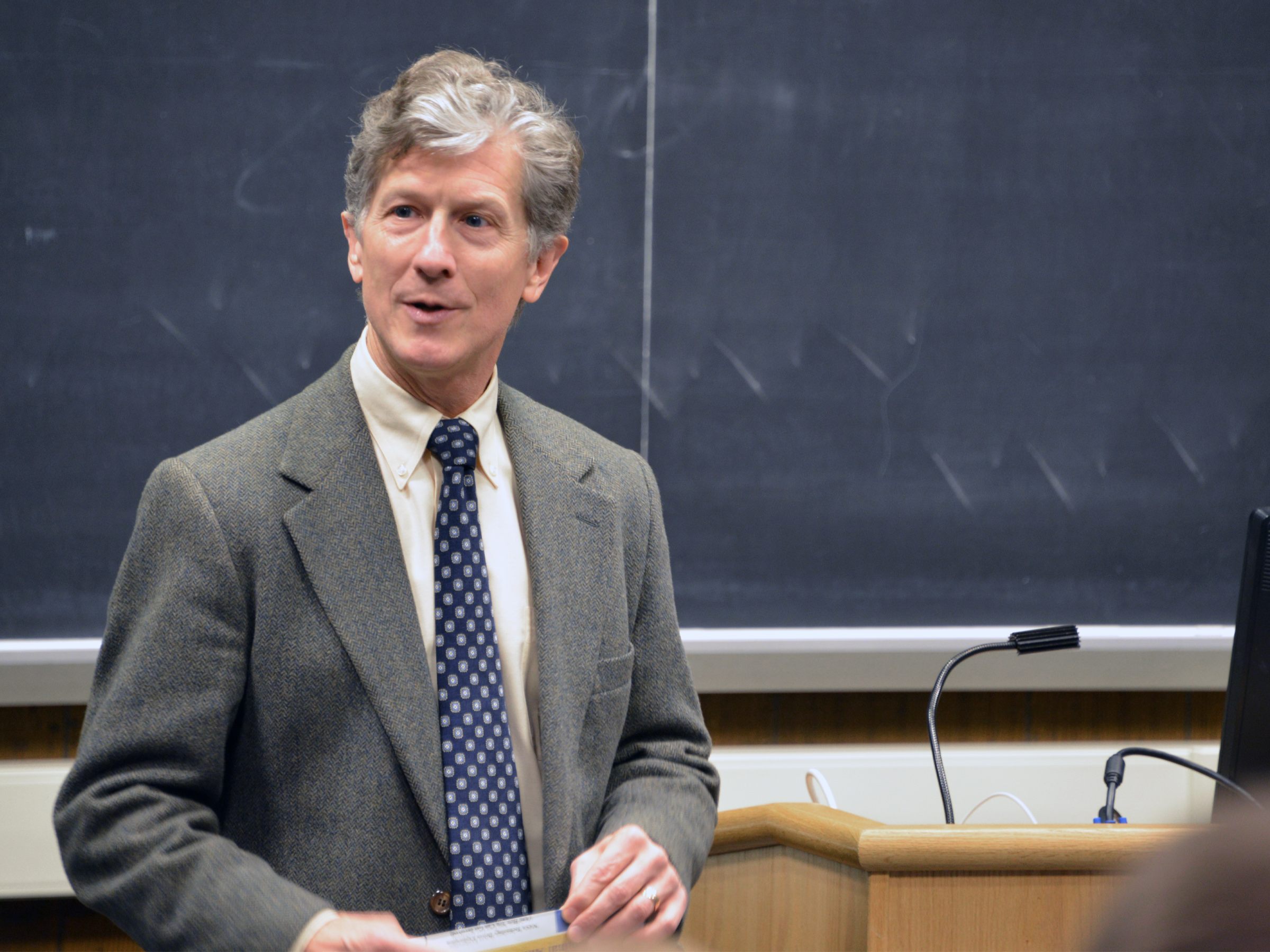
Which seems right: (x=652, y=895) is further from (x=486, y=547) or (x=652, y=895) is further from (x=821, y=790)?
(x=821, y=790)

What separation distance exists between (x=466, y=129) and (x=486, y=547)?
0.43m

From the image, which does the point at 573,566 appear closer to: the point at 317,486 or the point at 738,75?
the point at 317,486

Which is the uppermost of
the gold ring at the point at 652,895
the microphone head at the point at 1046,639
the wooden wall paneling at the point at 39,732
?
the microphone head at the point at 1046,639

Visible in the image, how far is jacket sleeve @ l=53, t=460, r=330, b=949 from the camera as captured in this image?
1.03m

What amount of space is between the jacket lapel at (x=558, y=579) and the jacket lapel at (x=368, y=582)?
0.36 feet

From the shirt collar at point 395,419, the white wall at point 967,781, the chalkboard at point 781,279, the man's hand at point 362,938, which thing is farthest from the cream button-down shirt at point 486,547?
the white wall at point 967,781

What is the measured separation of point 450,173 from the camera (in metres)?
1.21

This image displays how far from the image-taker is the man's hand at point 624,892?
1092mm

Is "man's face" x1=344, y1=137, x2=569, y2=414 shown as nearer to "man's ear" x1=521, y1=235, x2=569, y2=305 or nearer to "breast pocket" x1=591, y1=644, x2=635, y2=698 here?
"man's ear" x1=521, y1=235, x2=569, y2=305

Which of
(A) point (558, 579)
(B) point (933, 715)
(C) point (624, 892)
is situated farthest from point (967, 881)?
(A) point (558, 579)

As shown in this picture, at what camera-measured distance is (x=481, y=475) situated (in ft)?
4.24

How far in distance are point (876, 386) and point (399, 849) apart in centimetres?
140

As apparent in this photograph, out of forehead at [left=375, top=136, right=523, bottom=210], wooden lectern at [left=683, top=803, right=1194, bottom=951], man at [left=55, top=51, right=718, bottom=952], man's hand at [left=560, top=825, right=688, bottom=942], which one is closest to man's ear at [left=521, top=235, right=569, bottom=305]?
man at [left=55, top=51, right=718, bottom=952]

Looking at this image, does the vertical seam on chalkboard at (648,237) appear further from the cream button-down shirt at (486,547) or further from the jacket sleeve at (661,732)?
the cream button-down shirt at (486,547)
